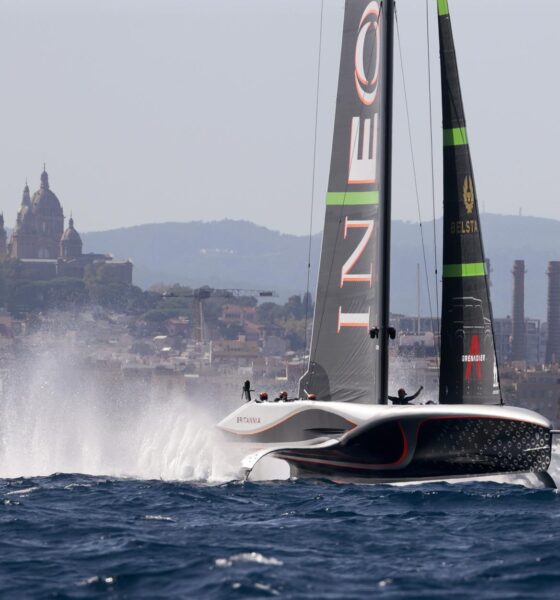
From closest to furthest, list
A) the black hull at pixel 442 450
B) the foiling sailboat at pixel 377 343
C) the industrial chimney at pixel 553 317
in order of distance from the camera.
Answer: the black hull at pixel 442 450
the foiling sailboat at pixel 377 343
the industrial chimney at pixel 553 317

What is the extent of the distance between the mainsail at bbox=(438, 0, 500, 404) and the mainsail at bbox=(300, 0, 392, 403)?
95 centimetres

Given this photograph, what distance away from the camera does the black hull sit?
2167 cm

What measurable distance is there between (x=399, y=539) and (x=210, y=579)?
10.1 ft

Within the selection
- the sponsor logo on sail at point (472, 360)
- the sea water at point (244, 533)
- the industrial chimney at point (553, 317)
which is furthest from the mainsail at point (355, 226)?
the industrial chimney at point (553, 317)

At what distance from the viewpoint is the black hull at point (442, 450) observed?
21.7 meters

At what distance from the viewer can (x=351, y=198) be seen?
2386 centimetres

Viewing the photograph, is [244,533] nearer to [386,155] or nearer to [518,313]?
[386,155]

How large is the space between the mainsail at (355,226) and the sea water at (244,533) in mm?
1954

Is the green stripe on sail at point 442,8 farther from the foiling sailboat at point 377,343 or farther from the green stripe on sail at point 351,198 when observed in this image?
the green stripe on sail at point 351,198

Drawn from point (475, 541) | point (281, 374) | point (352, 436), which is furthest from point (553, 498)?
point (281, 374)

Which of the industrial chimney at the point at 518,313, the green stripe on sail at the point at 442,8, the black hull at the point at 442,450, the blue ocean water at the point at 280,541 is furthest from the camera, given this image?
the industrial chimney at the point at 518,313

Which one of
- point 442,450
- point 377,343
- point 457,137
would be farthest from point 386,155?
point 442,450

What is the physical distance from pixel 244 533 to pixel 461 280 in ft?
24.0

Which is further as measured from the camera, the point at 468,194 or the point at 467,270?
the point at 468,194
